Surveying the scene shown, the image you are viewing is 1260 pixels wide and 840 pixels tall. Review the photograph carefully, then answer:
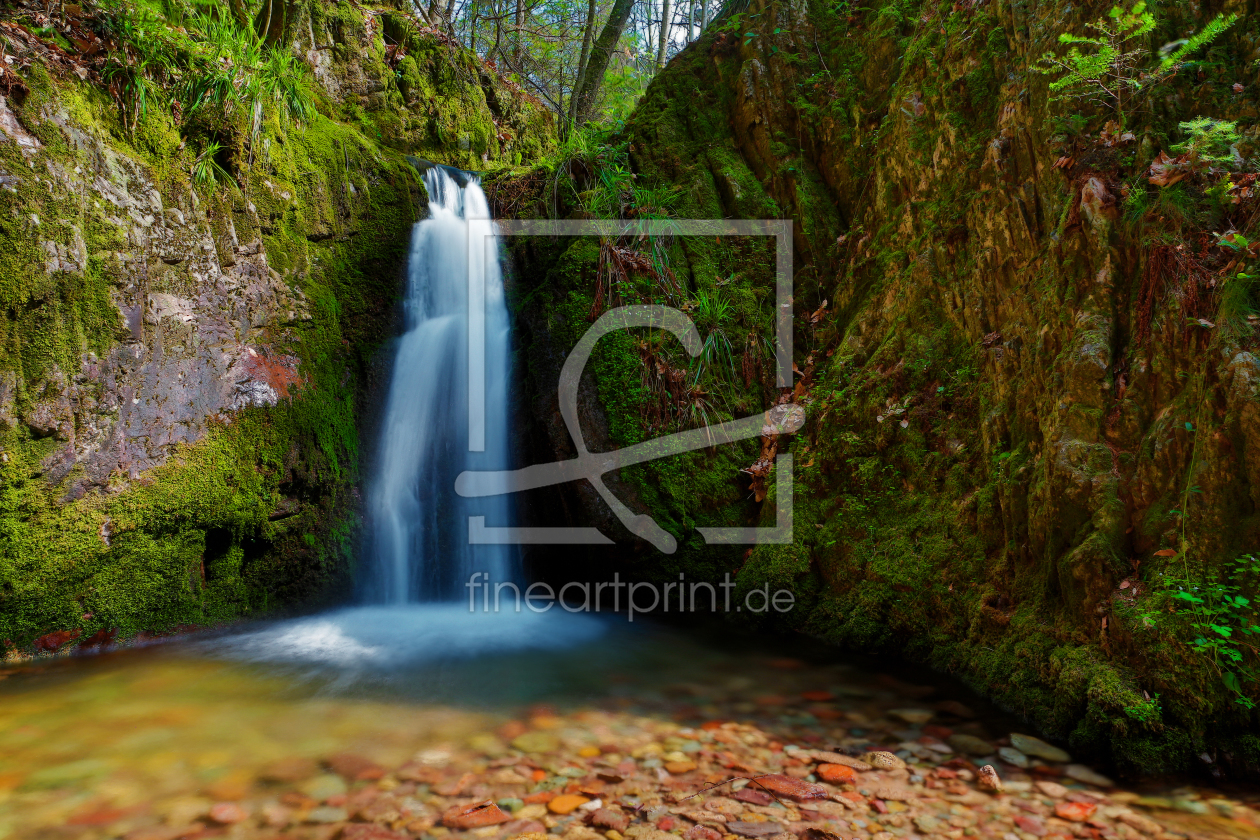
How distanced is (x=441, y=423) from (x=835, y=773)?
402cm

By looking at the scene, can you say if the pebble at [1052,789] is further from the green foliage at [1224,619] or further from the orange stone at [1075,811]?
the green foliage at [1224,619]

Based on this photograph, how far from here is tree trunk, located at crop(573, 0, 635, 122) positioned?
27.5ft

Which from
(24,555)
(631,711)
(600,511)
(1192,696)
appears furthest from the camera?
(600,511)

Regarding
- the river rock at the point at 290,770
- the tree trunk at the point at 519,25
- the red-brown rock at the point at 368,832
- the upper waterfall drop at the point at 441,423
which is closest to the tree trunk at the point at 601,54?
the tree trunk at the point at 519,25

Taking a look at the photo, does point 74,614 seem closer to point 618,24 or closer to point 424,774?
point 424,774

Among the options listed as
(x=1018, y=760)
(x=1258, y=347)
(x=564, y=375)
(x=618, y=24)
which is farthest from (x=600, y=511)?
(x=618, y=24)

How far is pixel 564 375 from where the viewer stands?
5367mm

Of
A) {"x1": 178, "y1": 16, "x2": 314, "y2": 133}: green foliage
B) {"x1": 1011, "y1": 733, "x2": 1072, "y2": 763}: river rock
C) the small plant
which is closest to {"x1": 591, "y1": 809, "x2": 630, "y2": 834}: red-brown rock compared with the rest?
{"x1": 1011, "y1": 733, "x2": 1072, "y2": 763}: river rock

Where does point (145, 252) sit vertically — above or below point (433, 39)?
below

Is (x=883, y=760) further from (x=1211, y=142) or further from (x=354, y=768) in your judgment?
(x=1211, y=142)

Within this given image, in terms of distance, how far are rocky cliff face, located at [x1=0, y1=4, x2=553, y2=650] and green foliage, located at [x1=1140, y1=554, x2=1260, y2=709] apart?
16.1 feet

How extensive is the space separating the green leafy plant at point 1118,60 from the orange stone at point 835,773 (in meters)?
3.35

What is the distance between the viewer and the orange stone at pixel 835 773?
8.36 feet

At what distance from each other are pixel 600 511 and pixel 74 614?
3.27m
